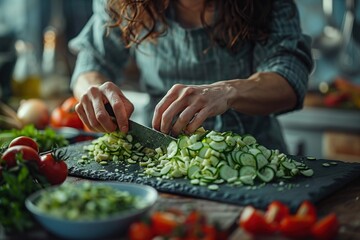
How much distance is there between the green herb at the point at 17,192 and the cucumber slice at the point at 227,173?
Answer: 1.45ft

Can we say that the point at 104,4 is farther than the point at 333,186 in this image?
Yes

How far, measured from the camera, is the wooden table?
119 cm

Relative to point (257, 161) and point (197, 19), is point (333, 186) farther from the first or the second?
point (197, 19)

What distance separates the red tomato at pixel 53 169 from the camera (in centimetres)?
142

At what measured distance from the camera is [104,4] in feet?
7.22

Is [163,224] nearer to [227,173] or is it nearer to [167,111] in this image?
[227,173]

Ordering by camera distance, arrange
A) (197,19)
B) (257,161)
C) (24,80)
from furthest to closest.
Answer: (24,80)
(197,19)
(257,161)

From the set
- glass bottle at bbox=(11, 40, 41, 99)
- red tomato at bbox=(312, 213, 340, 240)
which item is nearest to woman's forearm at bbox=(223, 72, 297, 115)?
red tomato at bbox=(312, 213, 340, 240)

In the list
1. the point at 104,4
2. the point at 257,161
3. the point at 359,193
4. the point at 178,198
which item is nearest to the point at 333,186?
the point at 359,193

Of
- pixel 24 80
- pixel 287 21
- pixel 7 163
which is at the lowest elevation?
pixel 24 80

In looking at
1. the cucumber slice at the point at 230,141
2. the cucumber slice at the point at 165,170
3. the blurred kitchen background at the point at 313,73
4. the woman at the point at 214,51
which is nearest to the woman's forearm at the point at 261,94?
the woman at the point at 214,51

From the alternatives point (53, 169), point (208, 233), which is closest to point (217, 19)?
point (53, 169)

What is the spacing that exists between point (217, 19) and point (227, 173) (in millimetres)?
780

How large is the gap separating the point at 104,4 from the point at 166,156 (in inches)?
32.7
